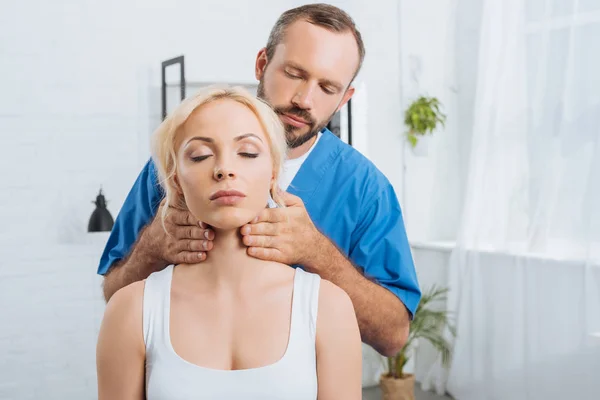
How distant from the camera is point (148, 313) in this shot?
1.08m

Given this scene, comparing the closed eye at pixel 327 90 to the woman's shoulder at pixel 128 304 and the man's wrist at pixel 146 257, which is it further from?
the woman's shoulder at pixel 128 304

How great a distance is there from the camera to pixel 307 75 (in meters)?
1.43

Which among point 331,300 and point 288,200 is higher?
point 288,200

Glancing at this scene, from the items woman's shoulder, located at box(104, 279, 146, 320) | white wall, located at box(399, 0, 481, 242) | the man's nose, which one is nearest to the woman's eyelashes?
woman's shoulder, located at box(104, 279, 146, 320)

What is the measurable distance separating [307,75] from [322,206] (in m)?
0.30

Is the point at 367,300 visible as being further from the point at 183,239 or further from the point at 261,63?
the point at 261,63

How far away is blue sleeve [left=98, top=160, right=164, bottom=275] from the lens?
1635 mm

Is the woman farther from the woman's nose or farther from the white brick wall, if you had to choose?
the white brick wall

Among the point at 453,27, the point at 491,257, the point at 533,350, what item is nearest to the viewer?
the point at 533,350

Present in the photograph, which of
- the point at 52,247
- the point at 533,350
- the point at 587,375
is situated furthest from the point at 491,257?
the point at 52,247

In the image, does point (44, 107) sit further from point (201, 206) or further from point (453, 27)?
point (201, 206)

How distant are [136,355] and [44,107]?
117 inches

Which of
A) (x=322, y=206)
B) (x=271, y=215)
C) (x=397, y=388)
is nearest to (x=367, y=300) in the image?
(x=322, y=206)

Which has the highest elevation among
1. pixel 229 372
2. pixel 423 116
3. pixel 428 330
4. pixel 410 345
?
pixel 423 116
